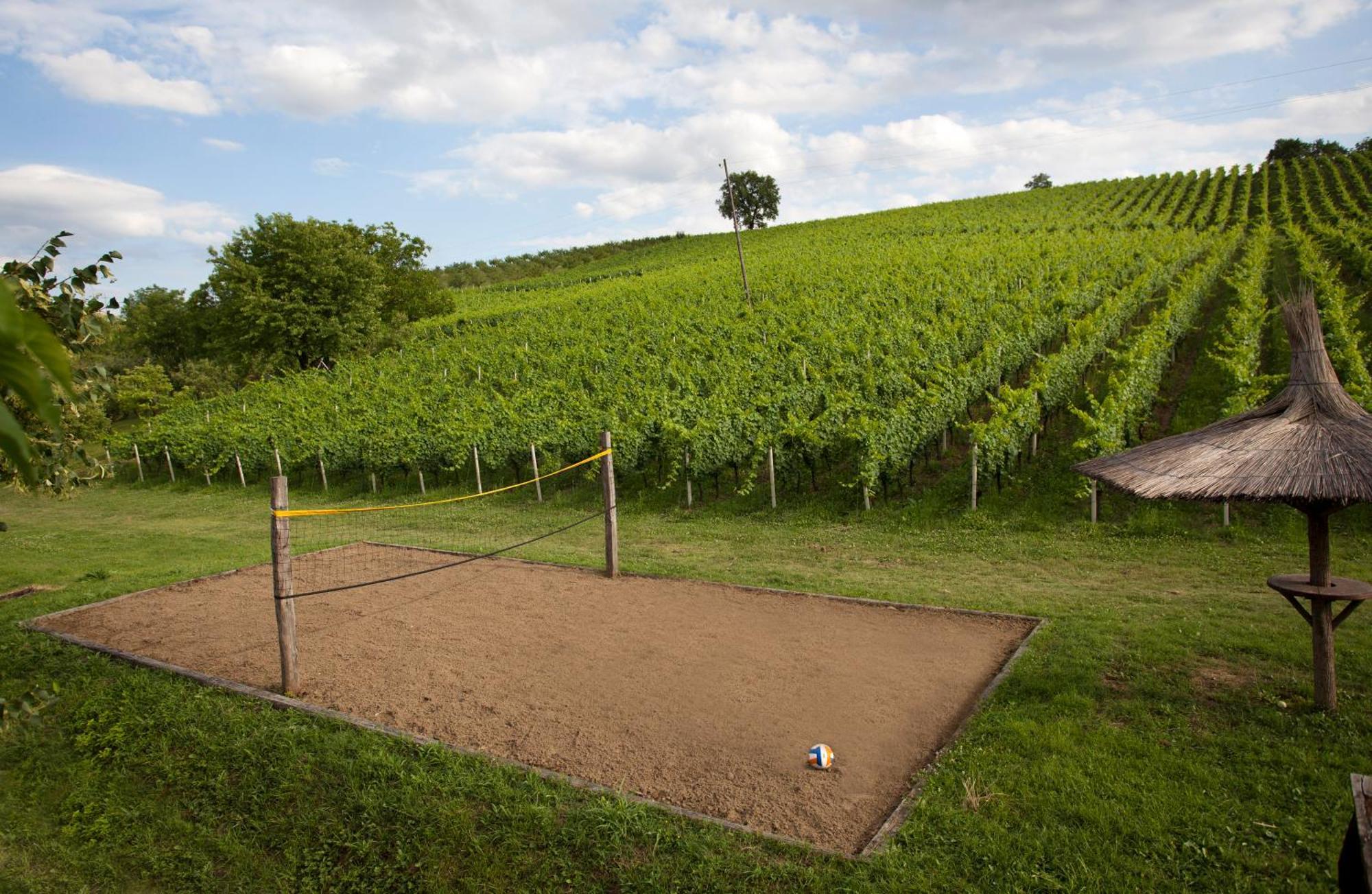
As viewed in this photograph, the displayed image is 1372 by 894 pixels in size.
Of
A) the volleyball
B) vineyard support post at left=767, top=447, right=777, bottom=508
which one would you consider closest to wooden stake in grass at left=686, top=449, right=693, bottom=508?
vineyard support post at left=767, top=447, right=777, bottom=508

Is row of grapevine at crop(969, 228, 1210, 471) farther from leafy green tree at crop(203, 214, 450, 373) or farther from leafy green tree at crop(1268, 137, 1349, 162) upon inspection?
leafy green tree at crop(1268, 137, 1349, 162)

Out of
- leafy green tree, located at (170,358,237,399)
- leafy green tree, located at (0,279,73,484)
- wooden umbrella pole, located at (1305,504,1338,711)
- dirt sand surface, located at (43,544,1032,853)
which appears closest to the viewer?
leafy green tree, located at (0,279,73,484)

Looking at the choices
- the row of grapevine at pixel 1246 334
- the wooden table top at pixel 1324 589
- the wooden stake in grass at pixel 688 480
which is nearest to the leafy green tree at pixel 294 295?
the wooden stake in grass at pixel 688 480

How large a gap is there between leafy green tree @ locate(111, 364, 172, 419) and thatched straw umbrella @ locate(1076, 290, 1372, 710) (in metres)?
49.7

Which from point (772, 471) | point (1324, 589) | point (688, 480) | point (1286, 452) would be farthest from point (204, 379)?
point (1324, 589)

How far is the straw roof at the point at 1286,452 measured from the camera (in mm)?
6516

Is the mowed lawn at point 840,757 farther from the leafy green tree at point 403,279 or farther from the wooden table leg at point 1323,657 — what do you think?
the leafy green tree at point 403,279

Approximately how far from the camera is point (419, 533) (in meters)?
17.5

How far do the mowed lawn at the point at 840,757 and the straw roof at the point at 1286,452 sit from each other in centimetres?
196

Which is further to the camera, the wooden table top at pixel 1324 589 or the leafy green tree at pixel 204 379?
the leafy green tree at pixel 204 379

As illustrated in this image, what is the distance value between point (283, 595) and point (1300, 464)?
9090mm

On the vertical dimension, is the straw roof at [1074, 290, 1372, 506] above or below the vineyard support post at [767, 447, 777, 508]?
above

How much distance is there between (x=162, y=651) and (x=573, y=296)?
155 ft

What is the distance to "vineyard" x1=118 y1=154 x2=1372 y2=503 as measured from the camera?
18328mm
